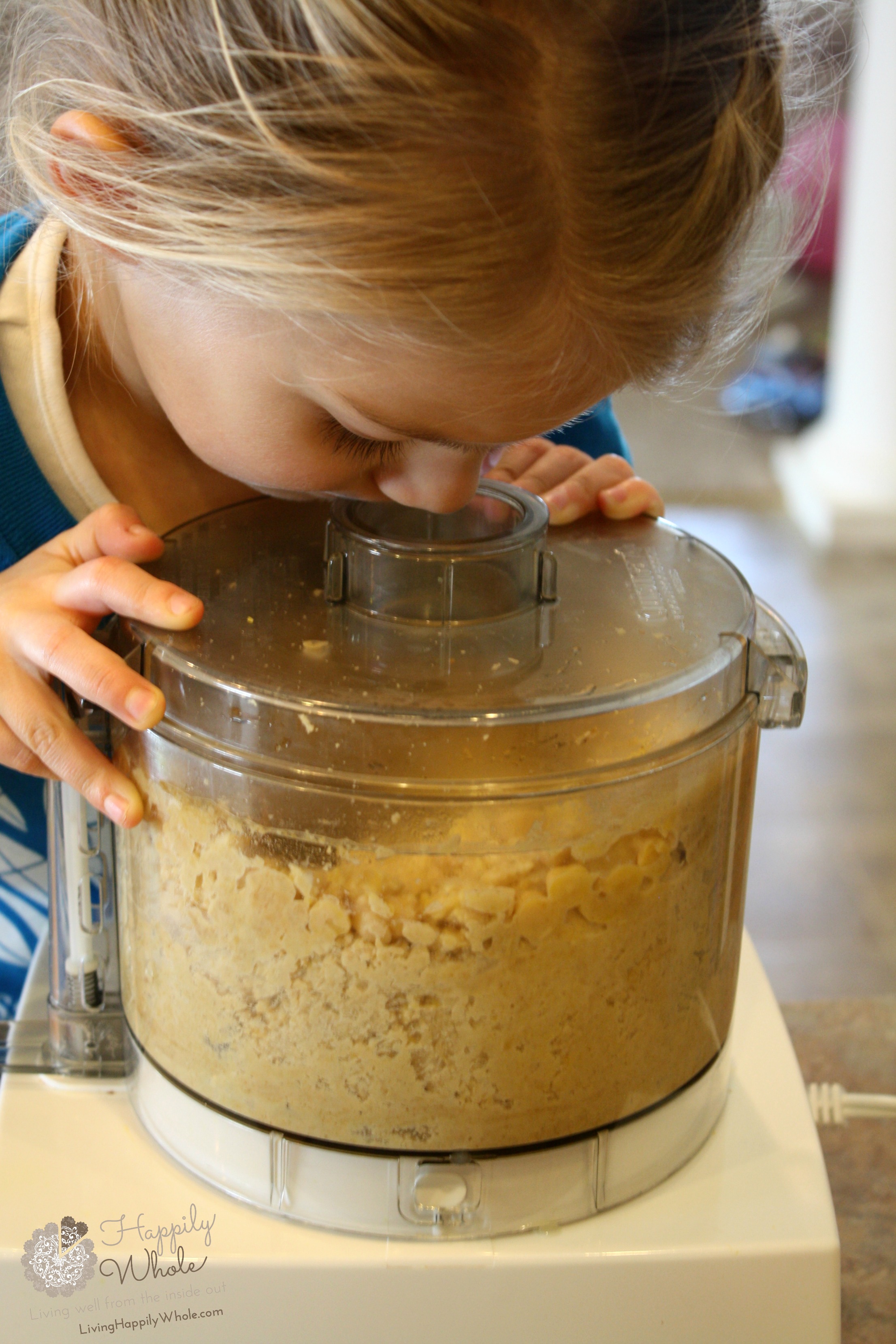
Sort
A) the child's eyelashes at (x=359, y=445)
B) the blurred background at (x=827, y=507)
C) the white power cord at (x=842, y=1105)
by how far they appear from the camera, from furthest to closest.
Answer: the blurred background at (x=827, y=507)
the white power cord at (x=842, y=1105)
the child's eyelashes at (x=359, y=445)

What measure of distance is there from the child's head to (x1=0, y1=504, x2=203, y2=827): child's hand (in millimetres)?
81

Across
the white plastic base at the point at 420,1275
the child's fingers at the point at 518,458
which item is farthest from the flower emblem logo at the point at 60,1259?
the child's fingers at the point at 518,458

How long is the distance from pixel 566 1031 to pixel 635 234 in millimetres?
265

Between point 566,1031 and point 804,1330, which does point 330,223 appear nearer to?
point 566,1031

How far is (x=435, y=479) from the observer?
0.50 metres

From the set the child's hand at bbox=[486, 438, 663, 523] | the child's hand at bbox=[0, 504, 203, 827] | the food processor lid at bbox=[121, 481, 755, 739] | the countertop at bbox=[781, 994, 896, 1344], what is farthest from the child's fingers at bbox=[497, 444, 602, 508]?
the countertop at bbox=[781, 994, 896, 1344]

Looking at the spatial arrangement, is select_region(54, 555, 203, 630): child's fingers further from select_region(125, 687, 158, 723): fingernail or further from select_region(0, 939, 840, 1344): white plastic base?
select_region(0, 939, 840, 1344): white plastic base

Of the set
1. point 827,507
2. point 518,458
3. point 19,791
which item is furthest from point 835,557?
point 19,791

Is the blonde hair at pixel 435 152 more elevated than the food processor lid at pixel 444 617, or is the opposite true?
the blonde hair at pixel 435 152

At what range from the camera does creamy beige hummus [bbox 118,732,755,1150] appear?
1.36ft

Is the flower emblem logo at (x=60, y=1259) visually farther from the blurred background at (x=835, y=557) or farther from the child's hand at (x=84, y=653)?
the blurred background at (x=835, y=557)

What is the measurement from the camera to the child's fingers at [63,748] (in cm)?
46

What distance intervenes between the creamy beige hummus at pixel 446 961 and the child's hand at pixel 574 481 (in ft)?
0.51

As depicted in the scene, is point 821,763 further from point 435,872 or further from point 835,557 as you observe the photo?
point 435,872
